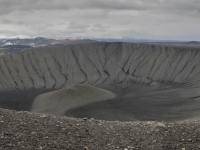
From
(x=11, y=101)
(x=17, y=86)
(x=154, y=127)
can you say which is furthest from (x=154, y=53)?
(x=154, y=127)

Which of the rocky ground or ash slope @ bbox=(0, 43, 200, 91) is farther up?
the rocky ground

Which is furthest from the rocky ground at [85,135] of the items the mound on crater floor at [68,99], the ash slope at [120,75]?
the mound on crater floor at [68,99]

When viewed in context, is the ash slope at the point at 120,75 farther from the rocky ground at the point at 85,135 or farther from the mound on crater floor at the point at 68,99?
the rocky ground at the point at 85,135

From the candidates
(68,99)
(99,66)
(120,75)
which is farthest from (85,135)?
(99,66)

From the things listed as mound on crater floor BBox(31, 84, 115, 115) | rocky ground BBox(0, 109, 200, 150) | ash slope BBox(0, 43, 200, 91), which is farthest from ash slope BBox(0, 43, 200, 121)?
rocky ground BBox(0, 109, 200, 150)

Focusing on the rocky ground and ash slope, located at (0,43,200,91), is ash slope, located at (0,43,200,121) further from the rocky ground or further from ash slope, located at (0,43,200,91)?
the rocky ground

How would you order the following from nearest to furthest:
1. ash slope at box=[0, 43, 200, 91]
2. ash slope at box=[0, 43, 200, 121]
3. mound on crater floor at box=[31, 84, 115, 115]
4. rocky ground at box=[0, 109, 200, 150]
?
1. rocky ground at box=[0, 109, 200, 150]
2. ash slope at box=[0, 43, 200, 121]
3. mound on crater floor at box=[31, 84, 115, 115]
4. ash slope at box=[0, 43, 200, 91]

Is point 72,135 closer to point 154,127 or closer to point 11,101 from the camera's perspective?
point 154,127
